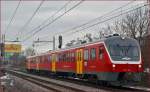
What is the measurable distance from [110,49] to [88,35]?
60901 mm

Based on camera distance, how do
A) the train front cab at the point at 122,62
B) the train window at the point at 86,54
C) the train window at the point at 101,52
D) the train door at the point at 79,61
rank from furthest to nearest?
the train door at the point at 79,61
the train window at the point at 86,54
the train window at the point at 101,52
the train front cab at the point at 122,62

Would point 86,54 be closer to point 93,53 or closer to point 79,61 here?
point 93,53

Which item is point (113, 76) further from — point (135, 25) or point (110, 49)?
point (135, 25)

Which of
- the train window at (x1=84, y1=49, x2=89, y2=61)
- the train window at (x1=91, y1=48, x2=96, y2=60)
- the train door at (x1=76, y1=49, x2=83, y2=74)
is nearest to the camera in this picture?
the train window at (x1=91, y1=48, x2=96, y2=60)

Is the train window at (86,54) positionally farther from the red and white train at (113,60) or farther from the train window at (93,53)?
the train window at (93,53)

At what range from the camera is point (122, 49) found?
1093 inches

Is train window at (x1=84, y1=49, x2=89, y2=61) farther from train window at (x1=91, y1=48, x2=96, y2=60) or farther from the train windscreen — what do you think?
the train windscreen

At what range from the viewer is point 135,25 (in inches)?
2206

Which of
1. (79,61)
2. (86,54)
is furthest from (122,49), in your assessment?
(79,61)

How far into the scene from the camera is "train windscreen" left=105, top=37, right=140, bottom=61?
27297mm

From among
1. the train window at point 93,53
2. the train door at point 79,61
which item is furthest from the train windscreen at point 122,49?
the train door at point 79,61

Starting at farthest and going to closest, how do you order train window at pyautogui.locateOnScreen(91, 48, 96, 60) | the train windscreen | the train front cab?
train window at pyautogui.locateOnScreen(91, 48, 96, 60), the train windscreen, the train front cab

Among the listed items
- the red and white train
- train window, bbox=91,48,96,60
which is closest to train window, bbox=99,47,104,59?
the red and white train

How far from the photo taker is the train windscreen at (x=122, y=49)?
27297 millimetres
